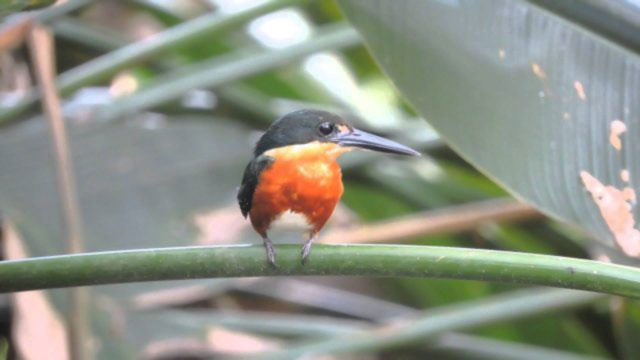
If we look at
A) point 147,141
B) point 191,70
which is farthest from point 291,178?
point 147,141

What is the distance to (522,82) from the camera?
A: 4.67ft

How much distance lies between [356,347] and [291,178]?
2.77ft

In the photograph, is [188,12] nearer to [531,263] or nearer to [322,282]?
[322,282]

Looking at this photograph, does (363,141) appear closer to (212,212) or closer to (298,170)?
(298,170)

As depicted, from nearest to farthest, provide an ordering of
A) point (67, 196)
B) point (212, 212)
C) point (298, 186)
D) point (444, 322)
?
point (298, 186), point (67, 196), point (444, 322), point (212, 212)

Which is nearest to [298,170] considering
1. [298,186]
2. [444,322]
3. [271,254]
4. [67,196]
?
[298,186]

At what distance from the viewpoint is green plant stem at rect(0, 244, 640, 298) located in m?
0.96

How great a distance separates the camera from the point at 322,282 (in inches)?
112

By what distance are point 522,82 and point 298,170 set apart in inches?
14.7

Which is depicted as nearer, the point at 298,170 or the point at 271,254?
the point at 271,254

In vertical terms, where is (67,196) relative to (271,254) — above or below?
below

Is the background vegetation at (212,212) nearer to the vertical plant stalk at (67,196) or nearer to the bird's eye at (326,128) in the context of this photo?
the vertical plant stalk at (67,196)

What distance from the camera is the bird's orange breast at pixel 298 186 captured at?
4.21ft

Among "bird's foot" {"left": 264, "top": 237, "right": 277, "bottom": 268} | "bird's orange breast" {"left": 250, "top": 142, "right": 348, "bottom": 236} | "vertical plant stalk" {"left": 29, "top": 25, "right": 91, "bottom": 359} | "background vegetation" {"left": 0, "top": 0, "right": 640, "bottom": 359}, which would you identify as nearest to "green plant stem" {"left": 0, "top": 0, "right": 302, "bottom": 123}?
"background vegetation" {"left": 0, "top": 0, "right": 640, "bottom": 359}
